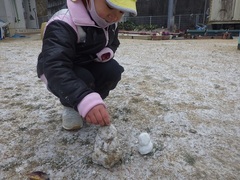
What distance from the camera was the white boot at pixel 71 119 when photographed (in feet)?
3.85

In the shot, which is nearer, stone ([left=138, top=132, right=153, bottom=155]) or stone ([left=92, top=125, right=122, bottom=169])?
stone ([left=92, top=125, right=122, bottom=169])

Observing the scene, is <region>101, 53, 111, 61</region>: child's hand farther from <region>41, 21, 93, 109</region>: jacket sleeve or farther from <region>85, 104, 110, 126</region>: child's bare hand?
<region>85, 104, 110, 126</region>: child's bare hand

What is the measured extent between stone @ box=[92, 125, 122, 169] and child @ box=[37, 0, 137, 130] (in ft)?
0.23

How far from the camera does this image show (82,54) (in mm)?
1125

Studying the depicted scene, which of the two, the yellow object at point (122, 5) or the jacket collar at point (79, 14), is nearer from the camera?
the yellow object at point (122, 5)

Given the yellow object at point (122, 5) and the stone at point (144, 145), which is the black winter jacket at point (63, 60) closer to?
the yellow object at point (122, 5)

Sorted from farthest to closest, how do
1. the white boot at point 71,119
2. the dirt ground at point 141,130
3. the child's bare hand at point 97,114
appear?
the white boot at point 71,119, the dirt ground at point 141,130, the child's bare hand at point 97,114

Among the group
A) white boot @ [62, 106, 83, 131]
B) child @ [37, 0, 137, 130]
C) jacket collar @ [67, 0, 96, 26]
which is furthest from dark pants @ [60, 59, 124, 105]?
jacket collar @ [67, 0, 96, 26]

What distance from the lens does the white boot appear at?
3.85 feet

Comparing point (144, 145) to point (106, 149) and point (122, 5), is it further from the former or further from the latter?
point (122, 5)

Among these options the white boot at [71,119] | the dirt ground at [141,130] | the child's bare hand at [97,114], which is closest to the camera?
the child's bare hand at [97,114]

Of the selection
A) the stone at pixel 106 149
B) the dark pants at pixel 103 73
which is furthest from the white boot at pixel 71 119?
the stone at pixel 106 149

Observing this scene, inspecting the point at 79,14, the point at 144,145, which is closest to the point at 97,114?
the point at 144,145

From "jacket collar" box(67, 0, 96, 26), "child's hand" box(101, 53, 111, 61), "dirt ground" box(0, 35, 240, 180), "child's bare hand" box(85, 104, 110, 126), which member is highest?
"jacket collar" box(67, 0, 96, 26)
